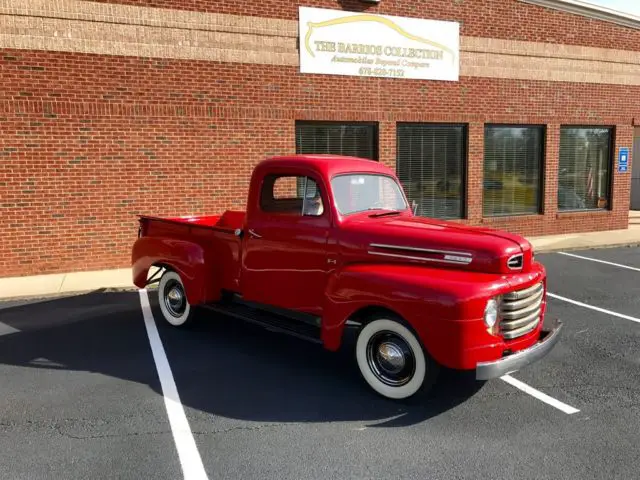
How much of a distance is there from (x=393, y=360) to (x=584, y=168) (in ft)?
40.7

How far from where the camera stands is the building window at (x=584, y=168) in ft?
46.5

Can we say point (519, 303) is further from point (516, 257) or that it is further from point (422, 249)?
point (422, 249)

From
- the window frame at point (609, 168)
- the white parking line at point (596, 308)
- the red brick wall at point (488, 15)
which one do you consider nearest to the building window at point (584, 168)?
the window frame at point (609, 168)

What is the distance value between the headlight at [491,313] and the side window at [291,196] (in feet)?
5.81

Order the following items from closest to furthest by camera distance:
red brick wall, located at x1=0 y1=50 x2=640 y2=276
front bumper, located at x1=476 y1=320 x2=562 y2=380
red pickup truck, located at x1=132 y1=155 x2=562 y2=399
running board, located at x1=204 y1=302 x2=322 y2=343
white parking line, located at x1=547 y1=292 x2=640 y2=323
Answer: front bumper, located at x1=476 y1=320 x2=562 y2=380
red pickup truck, located at x1=132 y1=155 x2=562 y2=399
running board, located at x1=204 y1=302 x2=322 y2=343
white parking line, located at x1=547 y1=292 x2=640 y2=323
red brick wall, located at x1=0 y1=50 x2=640 y2=276

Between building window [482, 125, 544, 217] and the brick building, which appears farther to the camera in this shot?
building window [482, 125, 544, 217]

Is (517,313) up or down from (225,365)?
up

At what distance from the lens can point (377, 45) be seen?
38.3ft

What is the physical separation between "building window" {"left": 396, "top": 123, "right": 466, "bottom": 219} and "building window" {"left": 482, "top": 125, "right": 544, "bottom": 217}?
746mm

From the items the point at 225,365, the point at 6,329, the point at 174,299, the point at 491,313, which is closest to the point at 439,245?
the point at 491,313

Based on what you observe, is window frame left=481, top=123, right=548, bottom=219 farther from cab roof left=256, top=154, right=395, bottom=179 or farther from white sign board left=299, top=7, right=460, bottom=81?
cab roof left=256, top=154, right=395, bottom=179

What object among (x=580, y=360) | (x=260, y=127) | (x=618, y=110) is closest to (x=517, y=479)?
(x=580, y=360)

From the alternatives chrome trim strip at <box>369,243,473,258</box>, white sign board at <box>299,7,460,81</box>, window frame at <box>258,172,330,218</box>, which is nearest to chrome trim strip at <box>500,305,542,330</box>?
chrome trim strip at <box>369,243,473,258</box>

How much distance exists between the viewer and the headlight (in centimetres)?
398
